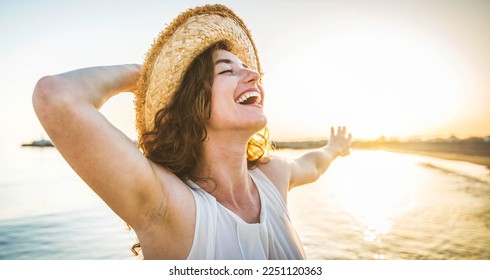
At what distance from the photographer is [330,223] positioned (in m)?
5.29

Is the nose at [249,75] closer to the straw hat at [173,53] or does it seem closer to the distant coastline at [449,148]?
the straw hat at [173,53]

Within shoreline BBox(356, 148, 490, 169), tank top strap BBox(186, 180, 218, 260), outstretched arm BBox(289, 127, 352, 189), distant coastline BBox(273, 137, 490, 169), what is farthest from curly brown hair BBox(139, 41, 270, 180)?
shoreline BBox(356, 148, 490, 169)

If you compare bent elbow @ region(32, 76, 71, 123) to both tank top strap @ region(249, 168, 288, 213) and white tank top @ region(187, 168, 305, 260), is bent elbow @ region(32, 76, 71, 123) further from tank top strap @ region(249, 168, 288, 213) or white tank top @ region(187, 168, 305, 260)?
tank top strap @ region(249, 168, 288, 213)

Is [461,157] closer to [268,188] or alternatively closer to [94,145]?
[268,188]

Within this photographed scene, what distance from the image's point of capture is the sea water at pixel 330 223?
13.7 ft

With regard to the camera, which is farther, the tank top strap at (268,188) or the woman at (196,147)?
the tank top strap at (268,188)

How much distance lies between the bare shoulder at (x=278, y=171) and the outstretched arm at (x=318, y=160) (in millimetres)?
72

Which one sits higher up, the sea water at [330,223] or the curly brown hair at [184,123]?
the curly brown hair at [184,123]

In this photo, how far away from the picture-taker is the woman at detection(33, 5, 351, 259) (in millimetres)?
1357

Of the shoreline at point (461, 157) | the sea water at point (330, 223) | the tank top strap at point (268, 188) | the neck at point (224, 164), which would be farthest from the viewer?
the shoreline at point (461, 157)

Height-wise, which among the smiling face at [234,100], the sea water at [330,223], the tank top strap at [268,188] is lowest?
the sea water at [330,223]

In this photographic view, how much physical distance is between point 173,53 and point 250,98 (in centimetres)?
45

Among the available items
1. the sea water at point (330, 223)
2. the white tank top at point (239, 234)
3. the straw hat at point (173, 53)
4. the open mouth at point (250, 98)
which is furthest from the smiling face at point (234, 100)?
the sea water at point (330, 223)
